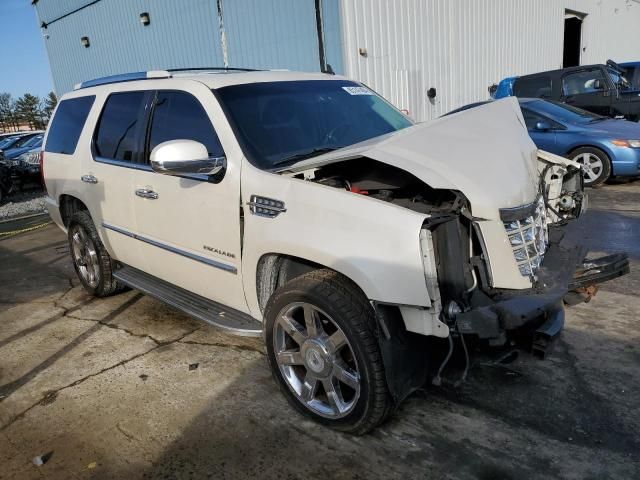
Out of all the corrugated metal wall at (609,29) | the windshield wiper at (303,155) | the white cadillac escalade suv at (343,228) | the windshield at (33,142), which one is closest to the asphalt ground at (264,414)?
the white cadillac escalade suv at (343,228)

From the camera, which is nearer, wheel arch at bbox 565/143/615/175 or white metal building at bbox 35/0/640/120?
wheel arch at bbox 565/143/615/175

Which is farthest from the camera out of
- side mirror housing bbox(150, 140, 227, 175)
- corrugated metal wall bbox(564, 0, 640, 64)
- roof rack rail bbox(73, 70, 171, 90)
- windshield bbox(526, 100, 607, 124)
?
corrugated metal wall bbox(564, 0, 640, 64)

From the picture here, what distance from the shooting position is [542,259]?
2.73 m

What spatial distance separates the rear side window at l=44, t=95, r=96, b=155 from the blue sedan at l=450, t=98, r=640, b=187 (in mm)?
5694

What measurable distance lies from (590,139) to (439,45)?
6263 mm

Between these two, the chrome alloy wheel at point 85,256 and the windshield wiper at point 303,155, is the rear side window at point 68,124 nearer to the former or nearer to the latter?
the chrome alloy wheel at point 85,256

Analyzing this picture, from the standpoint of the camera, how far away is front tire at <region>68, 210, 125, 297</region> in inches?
186

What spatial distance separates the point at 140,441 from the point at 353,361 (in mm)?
1278

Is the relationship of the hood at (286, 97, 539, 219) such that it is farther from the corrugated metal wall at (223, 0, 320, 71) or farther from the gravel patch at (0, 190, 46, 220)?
the gravel patch at (0, 190, 46, 220)

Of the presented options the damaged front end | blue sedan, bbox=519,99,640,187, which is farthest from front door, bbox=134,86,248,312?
blue sedan, bbox=519,99,640,187

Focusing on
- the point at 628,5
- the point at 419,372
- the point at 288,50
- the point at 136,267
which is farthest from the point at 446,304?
the point at 628,5

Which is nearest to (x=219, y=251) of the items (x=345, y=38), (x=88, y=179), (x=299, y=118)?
(x=299, y=118)

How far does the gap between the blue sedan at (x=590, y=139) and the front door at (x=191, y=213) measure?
569 cm

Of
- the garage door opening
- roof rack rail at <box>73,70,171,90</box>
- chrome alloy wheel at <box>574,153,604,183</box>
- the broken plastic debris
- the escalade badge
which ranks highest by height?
the garage door opening
